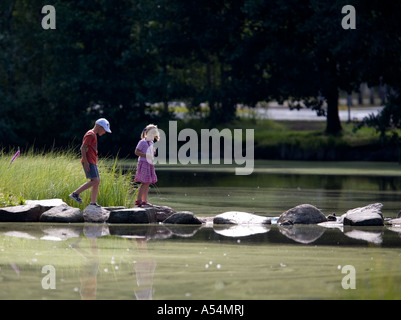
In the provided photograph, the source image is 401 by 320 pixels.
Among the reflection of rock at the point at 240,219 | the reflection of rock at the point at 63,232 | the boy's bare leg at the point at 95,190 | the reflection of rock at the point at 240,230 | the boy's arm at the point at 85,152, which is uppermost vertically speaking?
the boy's arm at the point at 85,152

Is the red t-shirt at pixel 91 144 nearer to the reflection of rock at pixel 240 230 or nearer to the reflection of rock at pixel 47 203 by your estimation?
the reflection of rock at pixel 47 203

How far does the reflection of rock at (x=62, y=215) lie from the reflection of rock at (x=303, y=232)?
3.19m

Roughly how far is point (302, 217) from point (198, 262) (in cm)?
483

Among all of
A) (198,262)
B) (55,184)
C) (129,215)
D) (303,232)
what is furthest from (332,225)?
(55,184)

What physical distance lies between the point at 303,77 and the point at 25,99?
12069 millimetres

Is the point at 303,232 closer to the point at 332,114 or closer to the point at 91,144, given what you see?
the point at 91,144

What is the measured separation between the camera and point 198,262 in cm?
1041

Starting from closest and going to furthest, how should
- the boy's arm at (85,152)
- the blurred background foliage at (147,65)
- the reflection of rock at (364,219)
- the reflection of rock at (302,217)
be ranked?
the reflection of rock at (364,219), the reflection of rock at (302,217), the boy's arm at (85,152), the blurred background foliage at (147,65)

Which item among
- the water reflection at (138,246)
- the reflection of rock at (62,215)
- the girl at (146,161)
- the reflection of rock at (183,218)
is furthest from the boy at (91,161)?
the reflection of rock at (183,218)

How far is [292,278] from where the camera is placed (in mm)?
9398

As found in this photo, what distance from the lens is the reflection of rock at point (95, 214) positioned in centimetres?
1500

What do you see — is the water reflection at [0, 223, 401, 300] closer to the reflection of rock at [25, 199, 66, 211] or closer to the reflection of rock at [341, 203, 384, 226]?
the reflection of rock at [341, 203, 384, 226]

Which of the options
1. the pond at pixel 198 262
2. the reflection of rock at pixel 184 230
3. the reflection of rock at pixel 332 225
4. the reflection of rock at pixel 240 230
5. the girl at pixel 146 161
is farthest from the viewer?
the girl at pixel 146 161
